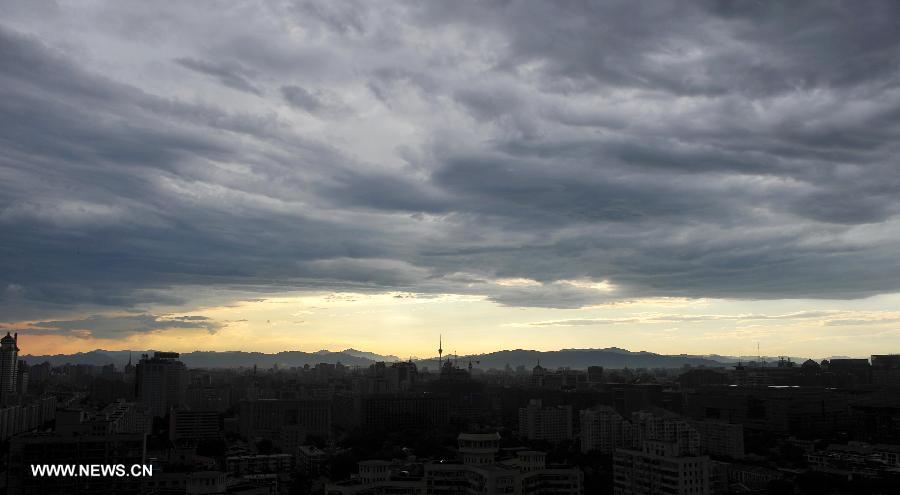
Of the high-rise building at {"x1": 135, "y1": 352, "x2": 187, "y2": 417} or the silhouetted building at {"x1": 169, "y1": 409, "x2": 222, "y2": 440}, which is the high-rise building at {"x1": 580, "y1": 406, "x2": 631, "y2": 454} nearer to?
the silhouetted building at {"x1": 169, "y1": 409, "x2": 222, "y2": 440}

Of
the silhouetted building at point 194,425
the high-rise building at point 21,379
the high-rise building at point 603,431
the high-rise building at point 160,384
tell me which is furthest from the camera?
the high-rise building at point 21,379

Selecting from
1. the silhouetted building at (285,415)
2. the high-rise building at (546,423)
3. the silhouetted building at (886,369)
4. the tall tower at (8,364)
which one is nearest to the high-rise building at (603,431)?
the high-rise building at (546,423)

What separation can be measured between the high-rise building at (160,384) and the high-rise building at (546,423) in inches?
1830

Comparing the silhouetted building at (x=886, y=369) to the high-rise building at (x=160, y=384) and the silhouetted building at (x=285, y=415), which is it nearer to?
the silhouetted building at (x=285, y=415)

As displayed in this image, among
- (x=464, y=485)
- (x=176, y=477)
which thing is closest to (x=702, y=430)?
(x=464, y=485)

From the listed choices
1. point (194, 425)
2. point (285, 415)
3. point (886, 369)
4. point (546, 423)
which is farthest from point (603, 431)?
point (886, 369)

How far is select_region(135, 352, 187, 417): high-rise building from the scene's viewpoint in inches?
3676

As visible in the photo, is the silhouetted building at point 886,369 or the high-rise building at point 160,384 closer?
the high-rise building at point 160,384

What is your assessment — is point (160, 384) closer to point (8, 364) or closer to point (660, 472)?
point (8, 364)

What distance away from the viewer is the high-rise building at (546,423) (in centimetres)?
6712

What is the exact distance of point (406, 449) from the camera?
56.4 m

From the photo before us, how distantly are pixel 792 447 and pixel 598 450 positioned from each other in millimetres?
15797

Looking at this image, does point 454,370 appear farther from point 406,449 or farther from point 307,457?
point 307,457

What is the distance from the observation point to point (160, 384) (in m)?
94.3
